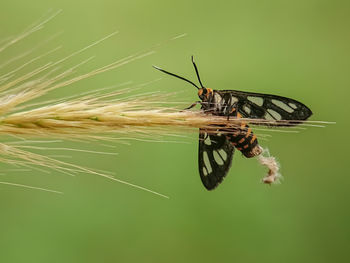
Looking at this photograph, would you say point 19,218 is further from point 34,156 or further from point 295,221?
point 34,156

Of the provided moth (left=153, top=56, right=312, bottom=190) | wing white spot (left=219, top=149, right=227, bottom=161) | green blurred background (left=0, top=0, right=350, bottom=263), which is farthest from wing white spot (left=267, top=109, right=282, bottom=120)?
green blurred background (left=0, top=0, right=350, bottom=263)

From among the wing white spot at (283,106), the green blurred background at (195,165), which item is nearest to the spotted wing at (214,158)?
the wing white spot at (283,106)

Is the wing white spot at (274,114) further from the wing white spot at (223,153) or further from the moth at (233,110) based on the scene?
the wing white spot at (223,153)

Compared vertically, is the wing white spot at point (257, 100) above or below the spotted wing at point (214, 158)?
above

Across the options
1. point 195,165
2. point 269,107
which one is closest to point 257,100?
point 269,107

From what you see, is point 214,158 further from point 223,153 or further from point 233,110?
point 233,110

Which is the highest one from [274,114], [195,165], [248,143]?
[195,165]
